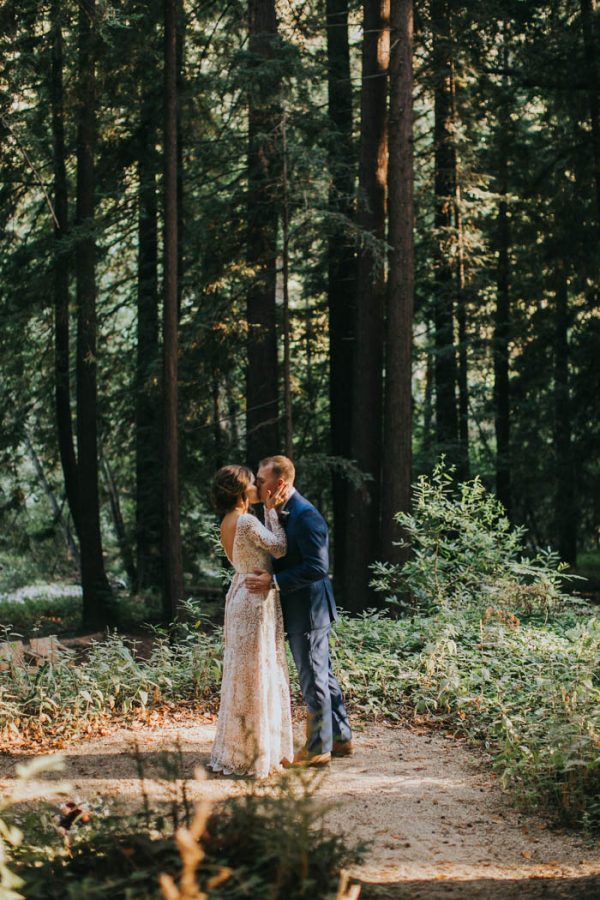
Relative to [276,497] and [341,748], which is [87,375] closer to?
[276,497]

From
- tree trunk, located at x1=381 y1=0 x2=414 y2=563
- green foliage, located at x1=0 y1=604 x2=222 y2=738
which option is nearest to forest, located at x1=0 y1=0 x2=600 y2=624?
tree trunk, located at x1=381 y1=0 x2=414 y2=563

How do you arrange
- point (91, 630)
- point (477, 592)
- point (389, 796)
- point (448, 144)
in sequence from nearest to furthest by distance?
1. point (389, 796)
2. point (477, 592)
3. point (91, 630)
4. point (448, 144)

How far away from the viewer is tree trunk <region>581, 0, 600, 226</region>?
17.2 m

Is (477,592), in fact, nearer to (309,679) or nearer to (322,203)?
(309,679)

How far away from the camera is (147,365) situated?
16547 mm

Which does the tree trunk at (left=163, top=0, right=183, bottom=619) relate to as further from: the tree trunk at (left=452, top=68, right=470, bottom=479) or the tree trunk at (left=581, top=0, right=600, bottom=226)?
the tree trunk at (left=581, top=0, right=600, bottom=226)

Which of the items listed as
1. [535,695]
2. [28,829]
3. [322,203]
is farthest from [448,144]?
[28,829]

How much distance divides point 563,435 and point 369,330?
5974 mm

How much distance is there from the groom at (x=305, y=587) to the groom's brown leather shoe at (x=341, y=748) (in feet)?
1.06

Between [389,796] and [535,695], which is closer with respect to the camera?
[389,796]

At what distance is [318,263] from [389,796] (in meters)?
12.9

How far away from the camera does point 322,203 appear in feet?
44.4

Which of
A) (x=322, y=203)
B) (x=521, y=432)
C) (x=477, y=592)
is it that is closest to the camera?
(x=477, y=592)

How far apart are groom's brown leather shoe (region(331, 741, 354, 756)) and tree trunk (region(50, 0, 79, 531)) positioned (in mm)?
9728
